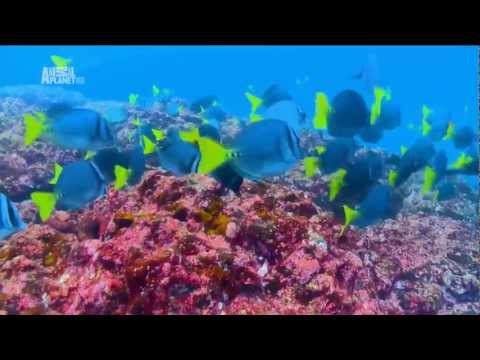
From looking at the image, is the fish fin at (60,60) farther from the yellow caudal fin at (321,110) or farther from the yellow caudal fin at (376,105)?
the yellow caudal fin at (376,105)

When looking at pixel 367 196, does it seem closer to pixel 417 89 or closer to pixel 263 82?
pixel 263 82

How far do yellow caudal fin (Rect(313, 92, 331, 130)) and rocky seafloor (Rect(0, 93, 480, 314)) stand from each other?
0.83 metres

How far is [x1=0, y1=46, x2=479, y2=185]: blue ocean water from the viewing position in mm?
45281

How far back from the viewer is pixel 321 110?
A: 4977 millimetres

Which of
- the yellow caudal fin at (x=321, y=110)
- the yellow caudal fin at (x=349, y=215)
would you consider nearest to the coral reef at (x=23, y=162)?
the yellow caudal fin at (x=321, y=110)

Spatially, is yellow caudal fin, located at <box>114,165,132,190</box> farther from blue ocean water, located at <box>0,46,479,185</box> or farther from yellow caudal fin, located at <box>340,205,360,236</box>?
blue ocean water, located at <box>0,46,479,185</box>

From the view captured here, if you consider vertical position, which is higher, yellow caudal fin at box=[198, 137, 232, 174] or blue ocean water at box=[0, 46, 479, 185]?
blue ocean water at box=[0, 46, 479, 185]

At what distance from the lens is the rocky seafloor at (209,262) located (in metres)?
3.49

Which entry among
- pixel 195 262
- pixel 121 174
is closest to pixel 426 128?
pixel 121 174

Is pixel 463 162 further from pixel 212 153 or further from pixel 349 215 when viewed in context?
pixel 212 153
